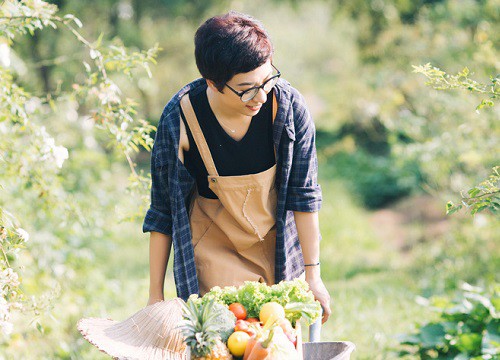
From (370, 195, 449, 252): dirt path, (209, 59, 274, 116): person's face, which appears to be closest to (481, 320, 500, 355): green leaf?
(209, 59, 274, 116): person's face

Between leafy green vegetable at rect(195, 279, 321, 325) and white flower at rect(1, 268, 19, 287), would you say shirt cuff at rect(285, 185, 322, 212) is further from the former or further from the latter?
white flower at rect(1, 268, 19, 287)

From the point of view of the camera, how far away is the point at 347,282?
6820 mm

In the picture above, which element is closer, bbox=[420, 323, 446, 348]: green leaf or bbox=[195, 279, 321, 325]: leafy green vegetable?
bbox=[195, 279, 321, 325]: leafy green vegetable

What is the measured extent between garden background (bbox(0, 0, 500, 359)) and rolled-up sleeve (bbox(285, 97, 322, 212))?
479 millimetres

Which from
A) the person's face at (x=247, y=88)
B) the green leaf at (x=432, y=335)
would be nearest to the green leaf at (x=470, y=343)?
the green leaf at (x=432, y=335)

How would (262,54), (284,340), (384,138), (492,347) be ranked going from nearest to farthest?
1. (284,340)
2. (262,54)
3. (492,347)
4. (384,138)

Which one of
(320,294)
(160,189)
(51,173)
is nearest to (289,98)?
(160,189)

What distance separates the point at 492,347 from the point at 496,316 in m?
0.25

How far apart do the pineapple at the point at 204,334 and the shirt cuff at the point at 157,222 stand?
2.61 feet

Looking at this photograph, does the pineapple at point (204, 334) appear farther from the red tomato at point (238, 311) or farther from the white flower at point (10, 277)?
the white flower at point (10, 277)

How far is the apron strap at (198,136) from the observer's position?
2871 mm

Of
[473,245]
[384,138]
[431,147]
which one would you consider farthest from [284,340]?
[384,138]

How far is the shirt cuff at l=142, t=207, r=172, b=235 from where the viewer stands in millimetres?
3008

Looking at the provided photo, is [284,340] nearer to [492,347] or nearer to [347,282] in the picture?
[492,347]
